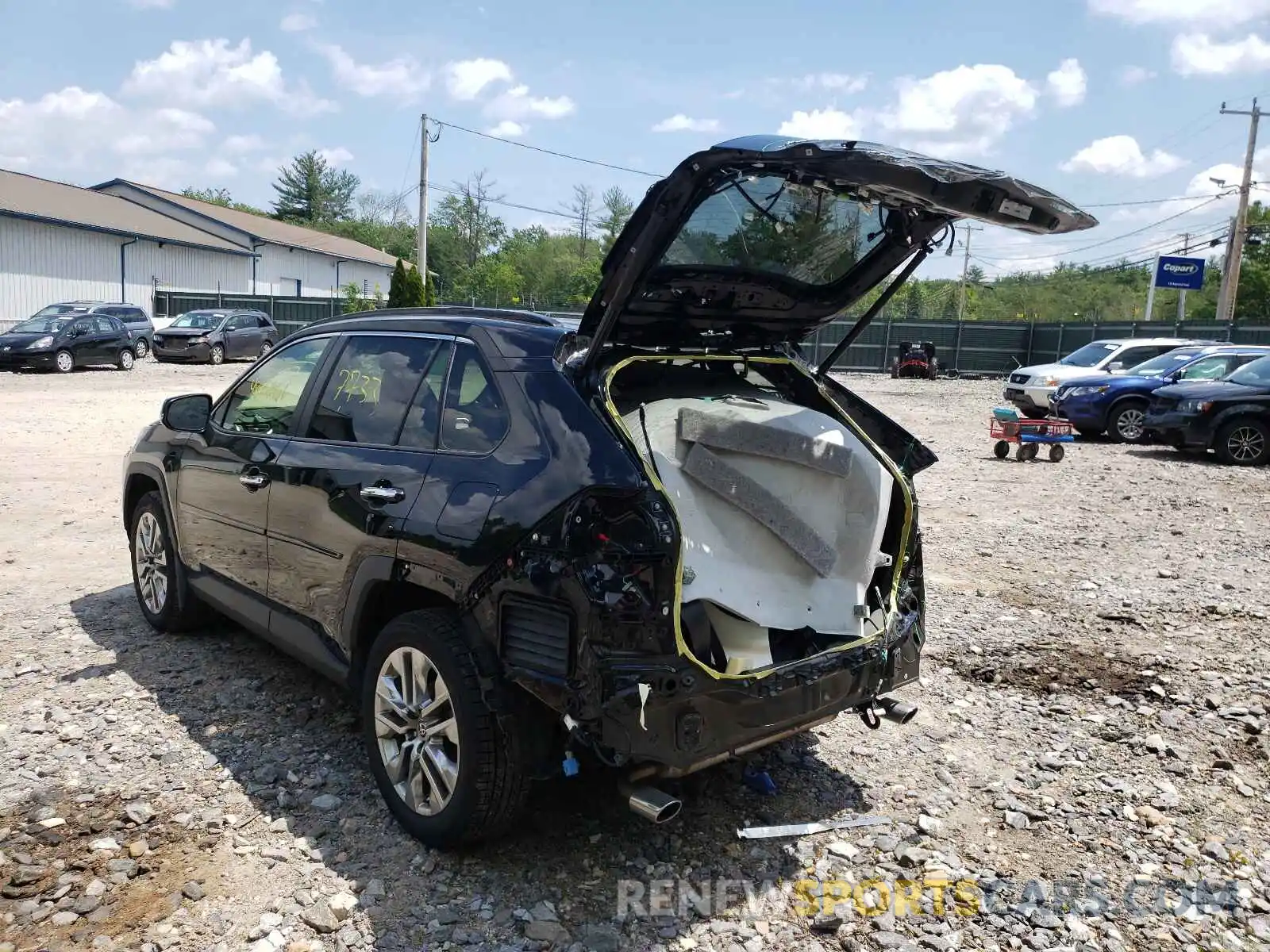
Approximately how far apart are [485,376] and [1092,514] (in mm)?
7818

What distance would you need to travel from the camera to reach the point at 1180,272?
145 ft

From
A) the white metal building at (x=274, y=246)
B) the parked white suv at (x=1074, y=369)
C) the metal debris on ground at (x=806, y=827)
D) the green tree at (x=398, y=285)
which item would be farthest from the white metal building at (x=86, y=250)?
the metal debris on ground at (x=806, y=827)

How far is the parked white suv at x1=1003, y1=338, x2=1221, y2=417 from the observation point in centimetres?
1827

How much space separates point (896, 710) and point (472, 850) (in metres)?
1.64

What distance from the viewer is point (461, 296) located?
58781 millimetres

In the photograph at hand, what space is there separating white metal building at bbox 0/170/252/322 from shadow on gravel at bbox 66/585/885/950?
34203mm

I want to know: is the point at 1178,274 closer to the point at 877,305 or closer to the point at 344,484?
the point at 877,305

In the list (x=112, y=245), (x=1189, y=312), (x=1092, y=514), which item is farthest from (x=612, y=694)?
(x=1189, y=312)

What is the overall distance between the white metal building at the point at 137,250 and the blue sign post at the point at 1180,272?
41097mm

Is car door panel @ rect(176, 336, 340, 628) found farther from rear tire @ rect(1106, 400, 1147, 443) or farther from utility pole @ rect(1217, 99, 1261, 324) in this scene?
utility pole @ rect(1217, 99, 1261, 324)

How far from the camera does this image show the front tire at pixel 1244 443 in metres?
13.1

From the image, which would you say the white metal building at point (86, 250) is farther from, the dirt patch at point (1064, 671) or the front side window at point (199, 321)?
the dirt patch at point (1064, 671)

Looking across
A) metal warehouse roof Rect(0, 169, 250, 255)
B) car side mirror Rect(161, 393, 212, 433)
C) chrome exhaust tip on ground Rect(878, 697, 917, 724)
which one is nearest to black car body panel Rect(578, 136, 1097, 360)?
chrome exhaust tip on ground Rect(878, 697, 917, 724)

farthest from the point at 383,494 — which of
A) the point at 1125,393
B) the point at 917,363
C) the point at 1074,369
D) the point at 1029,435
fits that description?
the point at 917,363
